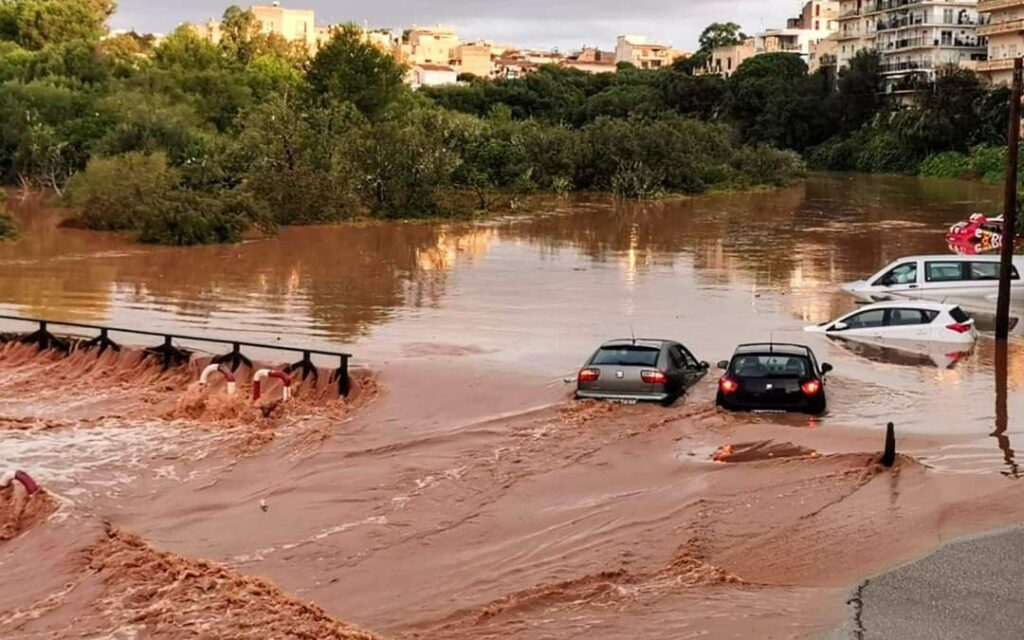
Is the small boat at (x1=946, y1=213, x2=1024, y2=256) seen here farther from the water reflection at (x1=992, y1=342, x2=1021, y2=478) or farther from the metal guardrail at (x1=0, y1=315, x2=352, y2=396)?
the metal guardrail at (x1=0, y1=315, x2=352, y2=396)

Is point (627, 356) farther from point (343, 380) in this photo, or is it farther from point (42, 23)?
point (42, 23)

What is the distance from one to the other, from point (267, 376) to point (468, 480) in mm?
6270

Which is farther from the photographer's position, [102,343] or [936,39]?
[936,39]

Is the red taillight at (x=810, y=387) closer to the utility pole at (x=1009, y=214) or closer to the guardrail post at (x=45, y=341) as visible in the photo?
the utility pole at (x=1009, y=214)

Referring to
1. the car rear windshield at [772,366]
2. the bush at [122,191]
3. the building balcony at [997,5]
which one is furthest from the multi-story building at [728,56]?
the car rear windshield at [772,366]

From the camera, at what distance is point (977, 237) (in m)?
46.3

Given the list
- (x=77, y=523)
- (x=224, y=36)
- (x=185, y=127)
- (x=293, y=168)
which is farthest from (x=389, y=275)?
(x=224, y=36)

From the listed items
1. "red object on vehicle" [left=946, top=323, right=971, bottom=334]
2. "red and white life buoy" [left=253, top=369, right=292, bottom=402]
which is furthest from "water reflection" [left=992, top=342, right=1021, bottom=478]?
"red and white life buoy" [left=253, top=369, right=292, bottom=402]

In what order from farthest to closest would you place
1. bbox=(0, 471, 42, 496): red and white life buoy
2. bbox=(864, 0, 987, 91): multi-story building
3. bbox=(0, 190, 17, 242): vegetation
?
1. bbox=(864, 0, 987, 91): multi-story building
2. bbox=(0, 190, 17, 242): vegetation
3. bbox=(0, 471, 42, 496): red and white life buoy

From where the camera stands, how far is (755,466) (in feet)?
51.5

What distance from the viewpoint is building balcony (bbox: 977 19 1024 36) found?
98331 millimetres

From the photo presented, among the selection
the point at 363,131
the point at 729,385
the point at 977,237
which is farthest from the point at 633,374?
the point at 363,131

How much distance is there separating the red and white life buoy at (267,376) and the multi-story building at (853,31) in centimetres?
10831

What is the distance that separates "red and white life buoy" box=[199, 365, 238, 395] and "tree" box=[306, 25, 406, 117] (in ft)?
203
